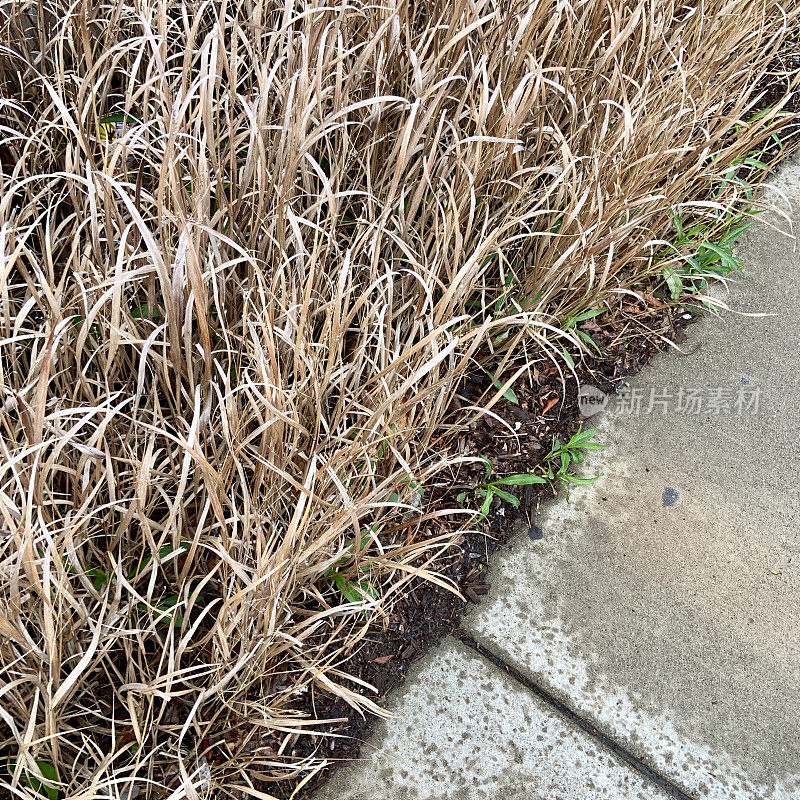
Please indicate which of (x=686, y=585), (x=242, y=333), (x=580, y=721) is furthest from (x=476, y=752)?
(x=242, y=333)

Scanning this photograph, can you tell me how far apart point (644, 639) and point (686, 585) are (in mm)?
178

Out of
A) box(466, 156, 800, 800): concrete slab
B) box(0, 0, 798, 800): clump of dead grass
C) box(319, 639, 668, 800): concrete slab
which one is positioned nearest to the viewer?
box(0, 0, 798, 800): clump of dead grass

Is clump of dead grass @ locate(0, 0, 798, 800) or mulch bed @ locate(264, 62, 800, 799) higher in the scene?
clump of dead grass @ locate(0, 0, 798, 800)

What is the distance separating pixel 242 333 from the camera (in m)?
1.50

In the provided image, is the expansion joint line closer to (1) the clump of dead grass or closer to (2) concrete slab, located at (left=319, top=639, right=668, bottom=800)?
(2) concrete slab, located at (left=319, top=639, right=668, bottom=800)

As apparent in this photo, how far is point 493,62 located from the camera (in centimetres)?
186

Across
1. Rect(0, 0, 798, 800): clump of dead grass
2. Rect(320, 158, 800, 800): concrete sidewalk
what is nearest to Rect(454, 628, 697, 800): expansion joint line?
Rect(320, 158, 800, 800): concrete sidewalk

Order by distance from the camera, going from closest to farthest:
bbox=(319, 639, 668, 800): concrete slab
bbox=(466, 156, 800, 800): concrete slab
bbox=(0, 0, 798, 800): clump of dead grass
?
bbox=(0, 0, 798, 800): clump of dead grass < bbox=(319, 639, 668, 800): concrete slab < bbox=(466, 156, 800, 800): concrete slab

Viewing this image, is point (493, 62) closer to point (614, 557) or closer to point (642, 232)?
point (642, 232)

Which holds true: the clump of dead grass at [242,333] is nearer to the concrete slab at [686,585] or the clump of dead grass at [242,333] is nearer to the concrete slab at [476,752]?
the concrete slab at [476,752]

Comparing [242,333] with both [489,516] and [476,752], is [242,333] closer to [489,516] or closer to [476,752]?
[489,516]

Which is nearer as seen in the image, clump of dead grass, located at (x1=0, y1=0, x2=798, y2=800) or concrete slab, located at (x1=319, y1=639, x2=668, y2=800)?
clump of dead grass, located at (x1=0, y1=0, x2=798, y2=800)

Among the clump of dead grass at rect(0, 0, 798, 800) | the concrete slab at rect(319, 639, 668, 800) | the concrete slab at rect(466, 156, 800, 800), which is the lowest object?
the concrete slab at rect(319, 639, 668, 800)

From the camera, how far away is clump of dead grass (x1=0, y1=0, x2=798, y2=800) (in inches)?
47.3
